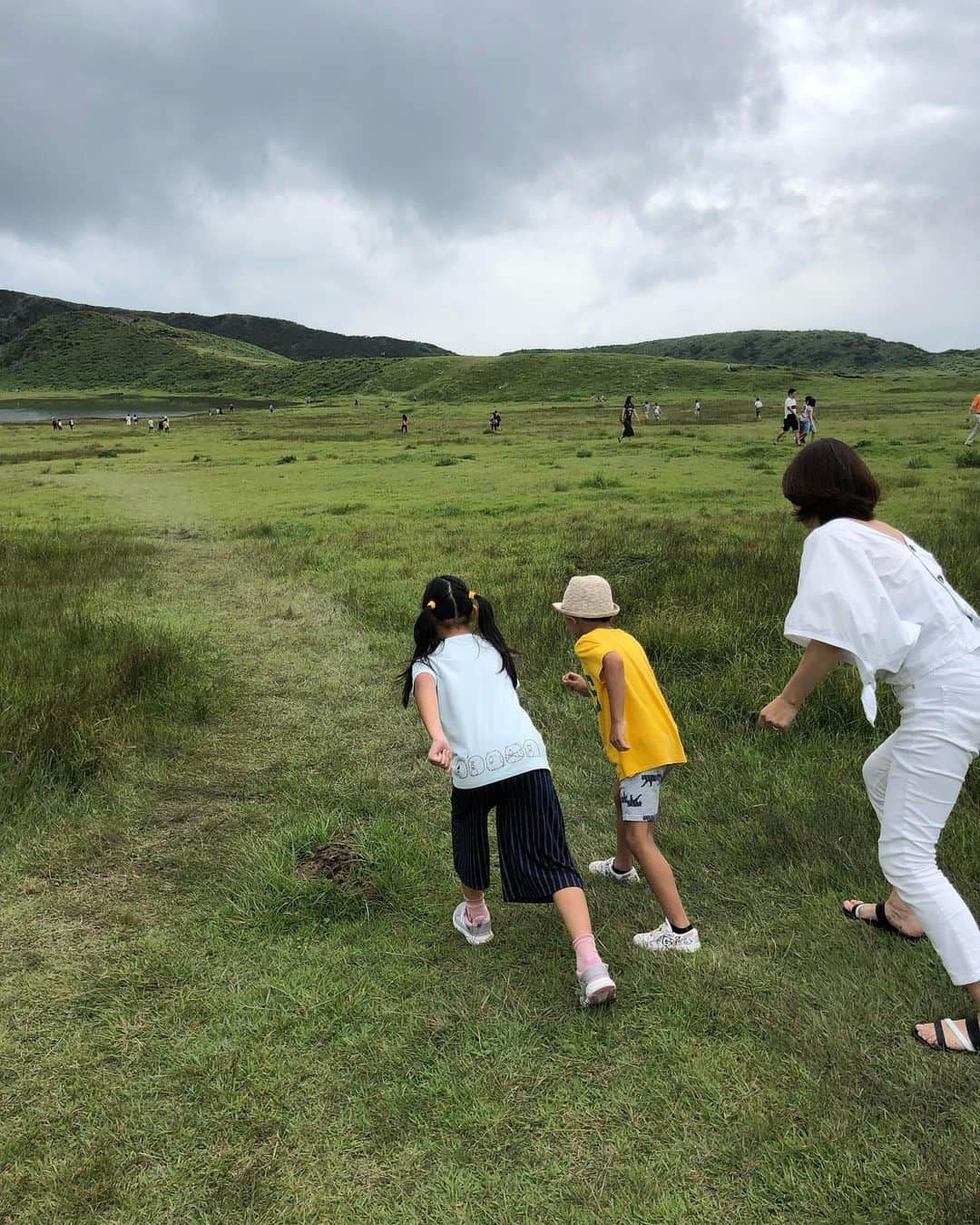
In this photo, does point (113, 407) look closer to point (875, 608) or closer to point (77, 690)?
point (77, 690)

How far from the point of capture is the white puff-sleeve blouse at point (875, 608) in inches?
107

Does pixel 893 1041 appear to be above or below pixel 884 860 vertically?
below

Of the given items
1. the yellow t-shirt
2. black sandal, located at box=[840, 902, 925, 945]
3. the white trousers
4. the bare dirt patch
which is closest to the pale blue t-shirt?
the yellow t-shirt

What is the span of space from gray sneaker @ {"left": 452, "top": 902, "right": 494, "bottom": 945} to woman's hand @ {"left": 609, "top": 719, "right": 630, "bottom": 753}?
1019mm

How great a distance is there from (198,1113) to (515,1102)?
109 cm

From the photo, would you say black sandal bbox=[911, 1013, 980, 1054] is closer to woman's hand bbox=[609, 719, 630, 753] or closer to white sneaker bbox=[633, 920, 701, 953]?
white sneaker bbox=[633, 920, 701, 953]

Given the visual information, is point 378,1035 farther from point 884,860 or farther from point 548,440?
point 548,440

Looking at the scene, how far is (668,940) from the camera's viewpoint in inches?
136

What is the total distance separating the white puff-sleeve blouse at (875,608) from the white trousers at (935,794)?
0.10 meters

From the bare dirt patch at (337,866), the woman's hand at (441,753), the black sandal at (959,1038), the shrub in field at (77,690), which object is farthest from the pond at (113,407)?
the black sandal at (959,1038)

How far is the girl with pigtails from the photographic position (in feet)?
10.9

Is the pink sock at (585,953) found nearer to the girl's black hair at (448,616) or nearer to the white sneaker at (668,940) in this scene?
the white sneaker at (668,940)

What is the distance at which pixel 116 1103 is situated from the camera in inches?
107

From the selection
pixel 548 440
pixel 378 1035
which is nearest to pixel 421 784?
pixel 378 1035
